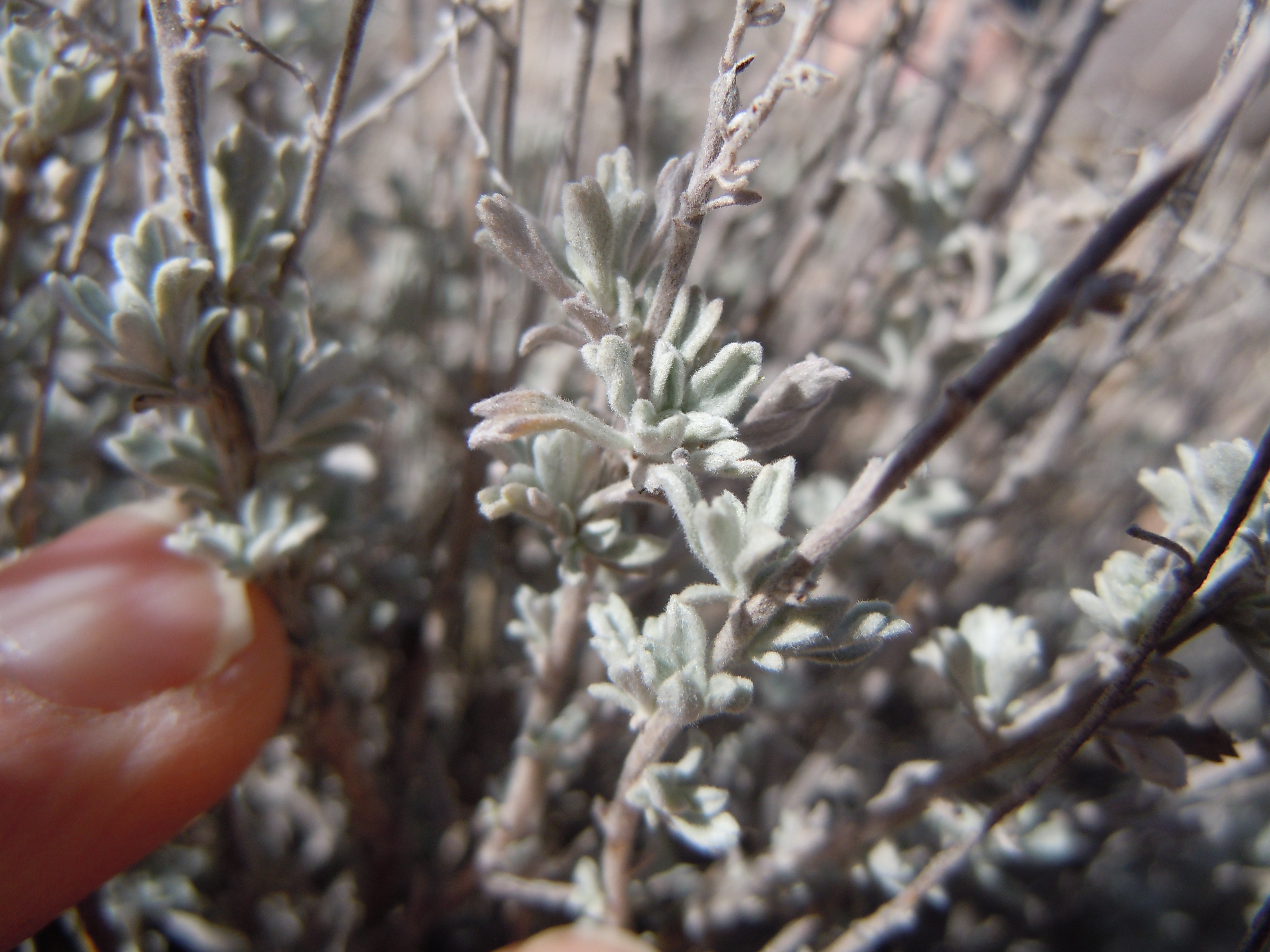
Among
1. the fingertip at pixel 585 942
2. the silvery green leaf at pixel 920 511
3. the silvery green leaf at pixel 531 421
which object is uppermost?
the silvery green leaf at pixel 531 421

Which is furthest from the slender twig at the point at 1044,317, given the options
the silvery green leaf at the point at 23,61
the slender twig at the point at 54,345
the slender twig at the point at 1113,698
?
the silvery green leaf at the point at 23,61

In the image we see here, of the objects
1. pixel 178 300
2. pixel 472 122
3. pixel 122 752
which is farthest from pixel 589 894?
pixel 472 122

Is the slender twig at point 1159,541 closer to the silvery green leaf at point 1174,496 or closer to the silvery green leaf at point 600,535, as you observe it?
the silvery green leaf at point 1174,496

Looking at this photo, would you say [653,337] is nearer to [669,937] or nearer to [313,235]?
[669,937]

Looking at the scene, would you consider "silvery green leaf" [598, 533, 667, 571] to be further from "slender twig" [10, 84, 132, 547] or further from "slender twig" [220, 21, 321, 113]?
"slender twig" [10, 84, 132, 547]

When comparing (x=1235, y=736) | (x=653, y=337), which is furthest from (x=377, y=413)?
(x=1235, y=736)

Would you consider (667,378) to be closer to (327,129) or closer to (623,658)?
(623,658)

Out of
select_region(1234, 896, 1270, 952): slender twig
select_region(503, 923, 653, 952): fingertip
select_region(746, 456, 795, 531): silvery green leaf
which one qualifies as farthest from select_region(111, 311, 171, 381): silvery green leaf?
select_region(1234, 896, 1270, 952): slender twig
